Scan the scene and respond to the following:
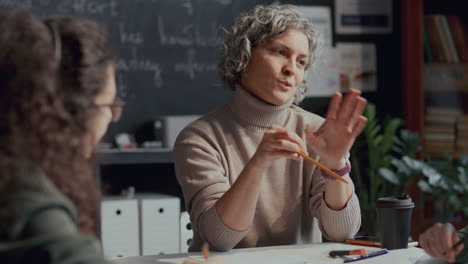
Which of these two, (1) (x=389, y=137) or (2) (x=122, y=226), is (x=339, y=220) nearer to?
(2) (x=122, y=226)

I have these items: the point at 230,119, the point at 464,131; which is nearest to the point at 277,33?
the point at 230,119

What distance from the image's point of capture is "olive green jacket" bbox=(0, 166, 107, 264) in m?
0.74

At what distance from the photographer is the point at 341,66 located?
4.26 m

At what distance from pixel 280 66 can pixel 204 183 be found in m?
0.41

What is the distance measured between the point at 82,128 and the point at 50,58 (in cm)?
10

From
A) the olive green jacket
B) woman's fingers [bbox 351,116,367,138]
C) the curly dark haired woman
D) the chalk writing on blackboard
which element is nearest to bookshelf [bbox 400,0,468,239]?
the chalk writing on blackboard

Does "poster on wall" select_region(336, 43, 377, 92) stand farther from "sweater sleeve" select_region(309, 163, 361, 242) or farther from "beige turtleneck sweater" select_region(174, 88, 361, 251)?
"sweater sleeve" select_region(309, 163, 361, 242)

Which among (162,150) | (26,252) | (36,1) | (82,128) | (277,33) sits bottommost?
(162,150)

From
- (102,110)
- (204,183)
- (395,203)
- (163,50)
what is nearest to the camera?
(102,110)

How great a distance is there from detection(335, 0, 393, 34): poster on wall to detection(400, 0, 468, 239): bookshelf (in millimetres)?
223

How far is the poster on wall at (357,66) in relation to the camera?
426 cm

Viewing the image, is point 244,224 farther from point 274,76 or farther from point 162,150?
point 162,150

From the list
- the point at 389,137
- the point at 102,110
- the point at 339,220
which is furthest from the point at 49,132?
the point at 389,137

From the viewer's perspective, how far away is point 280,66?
6.61 ft
